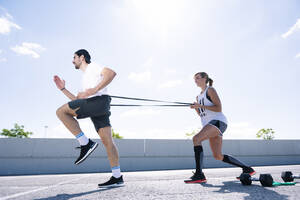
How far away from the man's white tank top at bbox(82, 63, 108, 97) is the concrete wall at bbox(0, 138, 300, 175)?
33.3ft

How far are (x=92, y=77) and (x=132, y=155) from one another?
416 inches

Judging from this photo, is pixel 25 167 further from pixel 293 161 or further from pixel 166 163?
pixel 293 161

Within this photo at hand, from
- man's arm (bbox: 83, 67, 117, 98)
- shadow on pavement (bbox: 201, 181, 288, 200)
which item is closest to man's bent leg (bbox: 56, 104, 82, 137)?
man's arm (bbox: 83, 67, 117, 98)

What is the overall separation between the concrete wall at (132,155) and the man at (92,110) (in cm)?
998

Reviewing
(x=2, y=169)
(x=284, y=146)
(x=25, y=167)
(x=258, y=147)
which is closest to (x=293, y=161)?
(x=284, y=146)

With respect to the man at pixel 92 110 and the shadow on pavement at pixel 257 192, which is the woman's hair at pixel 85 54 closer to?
the man at pixel 92 110

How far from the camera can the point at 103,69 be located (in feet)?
9.20

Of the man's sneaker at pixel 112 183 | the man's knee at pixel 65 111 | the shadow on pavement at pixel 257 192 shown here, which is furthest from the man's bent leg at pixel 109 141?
the shadow on pavement at pixel 257 192

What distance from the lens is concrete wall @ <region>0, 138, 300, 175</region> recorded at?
1130 cm

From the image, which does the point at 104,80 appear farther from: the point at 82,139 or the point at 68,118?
the point at 82,139

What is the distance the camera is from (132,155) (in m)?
12.7

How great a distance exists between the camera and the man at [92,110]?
2.67 metres

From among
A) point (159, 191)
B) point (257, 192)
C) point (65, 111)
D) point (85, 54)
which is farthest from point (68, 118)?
point (257, 192)

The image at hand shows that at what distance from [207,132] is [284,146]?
1535 centimetres
